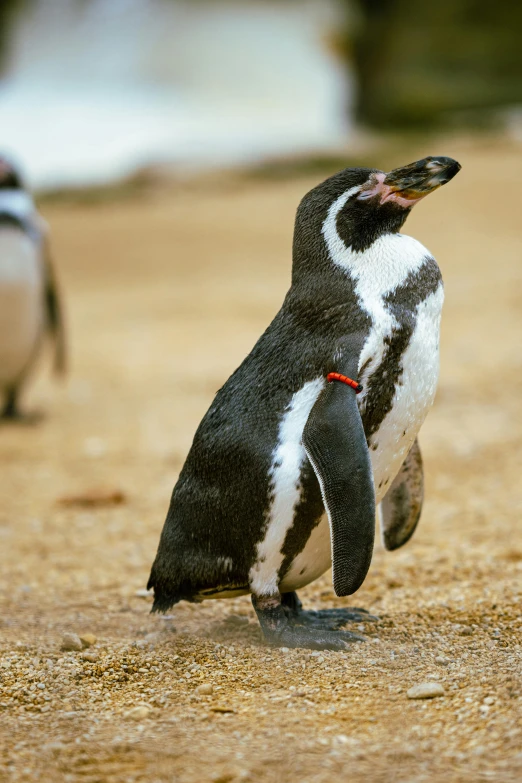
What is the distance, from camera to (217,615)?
2875mm

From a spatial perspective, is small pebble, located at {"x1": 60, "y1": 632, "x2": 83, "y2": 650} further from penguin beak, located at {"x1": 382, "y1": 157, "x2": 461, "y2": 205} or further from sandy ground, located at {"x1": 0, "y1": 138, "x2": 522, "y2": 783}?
penguin beak, located at {"x1": 382, "y1": 157, "x2": 461, "y2": 205}

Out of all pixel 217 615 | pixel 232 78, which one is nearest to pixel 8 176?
pixel 217 615

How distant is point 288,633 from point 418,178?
1149 millimetres

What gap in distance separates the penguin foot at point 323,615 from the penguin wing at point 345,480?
382 mm

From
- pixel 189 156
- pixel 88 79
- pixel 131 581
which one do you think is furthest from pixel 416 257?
pixel 88 79

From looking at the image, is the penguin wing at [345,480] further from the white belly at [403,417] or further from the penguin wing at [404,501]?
the penguin wing at [404,501]

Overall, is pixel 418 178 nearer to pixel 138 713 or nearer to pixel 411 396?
pixel 411 396

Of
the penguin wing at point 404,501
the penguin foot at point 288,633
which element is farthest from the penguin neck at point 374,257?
the penguin foot at point 288,633

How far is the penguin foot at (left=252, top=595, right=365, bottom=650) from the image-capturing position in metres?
2.42

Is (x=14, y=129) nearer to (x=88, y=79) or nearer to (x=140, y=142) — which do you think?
(x=140, y=142)

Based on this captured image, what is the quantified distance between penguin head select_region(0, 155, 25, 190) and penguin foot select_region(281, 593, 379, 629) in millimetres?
4445

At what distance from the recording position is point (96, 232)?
13.5m

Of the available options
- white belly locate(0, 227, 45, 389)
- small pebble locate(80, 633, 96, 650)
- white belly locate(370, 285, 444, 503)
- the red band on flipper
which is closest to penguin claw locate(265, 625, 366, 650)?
white belly locate(370, 285, 444, 503)

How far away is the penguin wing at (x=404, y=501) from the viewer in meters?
2.76
